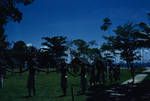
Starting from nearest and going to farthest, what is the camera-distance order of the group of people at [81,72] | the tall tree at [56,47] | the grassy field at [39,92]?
the grassy field at [39,92] < the group of people at [81,72] < the tall tree at [56,47]

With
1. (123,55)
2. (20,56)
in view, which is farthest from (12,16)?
(20,56)

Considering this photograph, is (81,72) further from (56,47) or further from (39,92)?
(56,47)

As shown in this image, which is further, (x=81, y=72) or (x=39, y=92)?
(x=39, y=92)

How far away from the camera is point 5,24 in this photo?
58.4 feet

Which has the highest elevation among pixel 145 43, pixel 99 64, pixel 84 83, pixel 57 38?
pixel 57 38

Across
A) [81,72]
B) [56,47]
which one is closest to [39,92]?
[81,72]

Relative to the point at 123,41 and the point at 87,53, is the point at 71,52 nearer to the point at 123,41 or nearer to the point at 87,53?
the point at 87,53

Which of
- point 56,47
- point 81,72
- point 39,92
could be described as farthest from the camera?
point 56,47

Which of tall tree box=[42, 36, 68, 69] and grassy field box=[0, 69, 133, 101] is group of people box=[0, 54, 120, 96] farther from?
tall tree box=[42, 36, 68, 69]

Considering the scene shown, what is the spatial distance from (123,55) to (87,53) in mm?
50813

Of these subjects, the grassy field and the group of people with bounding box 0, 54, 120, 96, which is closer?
the grassy field

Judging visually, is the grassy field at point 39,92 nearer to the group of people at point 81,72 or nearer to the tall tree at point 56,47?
the group of people at point 81,72

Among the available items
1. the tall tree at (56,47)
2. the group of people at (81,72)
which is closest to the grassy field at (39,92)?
the group of people at (81,72)

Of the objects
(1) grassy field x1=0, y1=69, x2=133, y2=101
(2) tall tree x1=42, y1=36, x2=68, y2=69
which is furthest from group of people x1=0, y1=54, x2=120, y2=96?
(2) tall tree x1=42, y1=36, x2=68, y2=69
